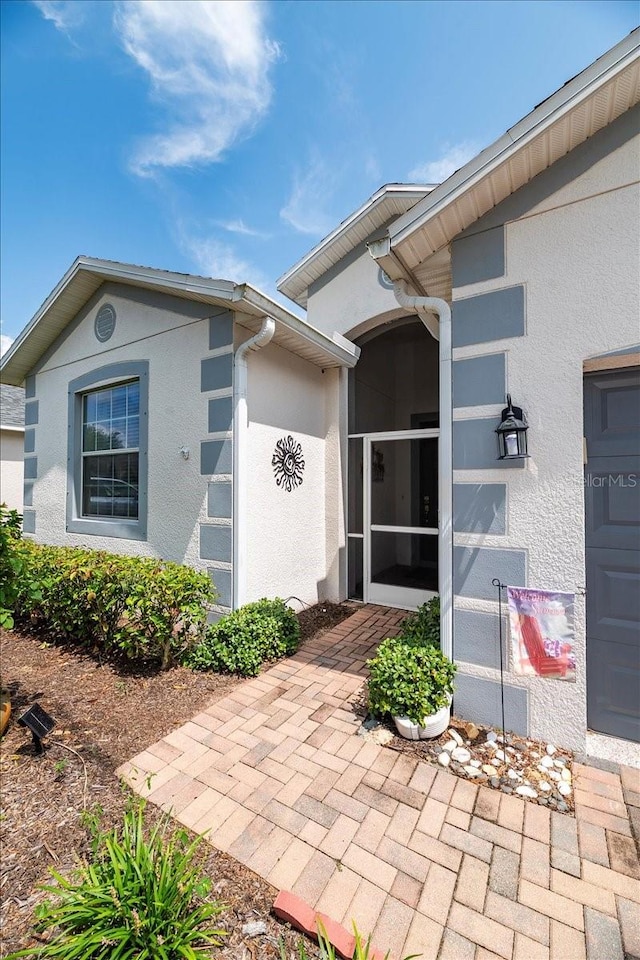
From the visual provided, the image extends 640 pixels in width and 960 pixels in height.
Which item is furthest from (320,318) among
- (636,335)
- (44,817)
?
(44,817)

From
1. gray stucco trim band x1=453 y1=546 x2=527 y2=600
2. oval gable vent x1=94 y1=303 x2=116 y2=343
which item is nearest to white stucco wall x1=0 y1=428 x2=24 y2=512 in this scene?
oval gable vent x1=94 y1=303 x2=116 y2=343

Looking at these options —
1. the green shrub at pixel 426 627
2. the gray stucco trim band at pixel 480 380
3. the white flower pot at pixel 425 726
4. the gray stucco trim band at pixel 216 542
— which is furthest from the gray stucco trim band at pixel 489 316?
the gray stucco trim band at pixel 216 542

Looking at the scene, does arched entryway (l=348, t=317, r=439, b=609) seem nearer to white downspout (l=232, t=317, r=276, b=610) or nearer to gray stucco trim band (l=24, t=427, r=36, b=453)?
white downspout (l=232, t=317, r=276, b=610)

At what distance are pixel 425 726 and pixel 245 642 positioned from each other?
6.80 ft

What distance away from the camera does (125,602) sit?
4.29m

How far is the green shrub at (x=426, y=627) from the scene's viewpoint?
3699 mm

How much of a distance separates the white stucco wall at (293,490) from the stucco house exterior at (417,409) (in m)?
0.04

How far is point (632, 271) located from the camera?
2822 mm

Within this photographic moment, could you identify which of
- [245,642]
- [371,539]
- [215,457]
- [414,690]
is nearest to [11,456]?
[215,457]

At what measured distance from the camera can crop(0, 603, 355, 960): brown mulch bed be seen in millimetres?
1890

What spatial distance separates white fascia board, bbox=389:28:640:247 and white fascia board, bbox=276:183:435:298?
11.0 ft

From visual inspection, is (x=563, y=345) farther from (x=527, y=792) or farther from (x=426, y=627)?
(x=527, y=792)

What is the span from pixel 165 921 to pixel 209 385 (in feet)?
15.1

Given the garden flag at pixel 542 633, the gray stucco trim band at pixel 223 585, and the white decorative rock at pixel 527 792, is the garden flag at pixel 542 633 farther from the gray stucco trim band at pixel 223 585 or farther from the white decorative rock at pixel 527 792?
the gray stucco trim band at pixel 223 585
